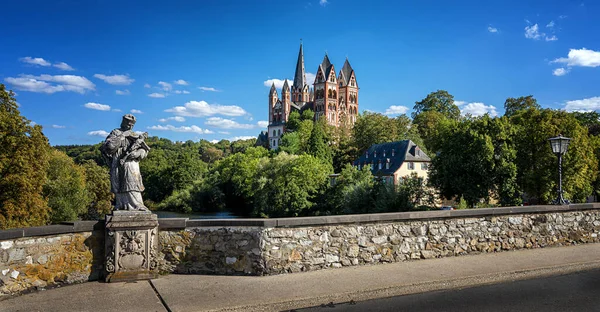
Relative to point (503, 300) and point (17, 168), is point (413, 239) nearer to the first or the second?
point (503, 300)

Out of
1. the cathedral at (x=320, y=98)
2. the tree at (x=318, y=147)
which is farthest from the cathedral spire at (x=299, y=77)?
the tree at (x=318, y=147)

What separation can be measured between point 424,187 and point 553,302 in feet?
102

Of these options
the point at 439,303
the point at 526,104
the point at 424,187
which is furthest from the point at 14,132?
the point at 526,104

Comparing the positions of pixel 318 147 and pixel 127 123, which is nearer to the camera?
pixel 127 123

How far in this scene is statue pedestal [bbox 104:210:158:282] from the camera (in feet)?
24.0

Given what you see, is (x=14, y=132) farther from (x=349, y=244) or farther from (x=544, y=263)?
(x=544, y=263)

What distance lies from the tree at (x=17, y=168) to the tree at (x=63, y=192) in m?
7.62

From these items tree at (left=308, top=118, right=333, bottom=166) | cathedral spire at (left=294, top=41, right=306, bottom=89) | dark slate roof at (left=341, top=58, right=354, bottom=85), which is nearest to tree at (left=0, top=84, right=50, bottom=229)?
tree at (left=308, top=118, right=333, bottom=166)

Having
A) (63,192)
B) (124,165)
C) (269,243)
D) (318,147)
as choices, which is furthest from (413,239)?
(318,147)

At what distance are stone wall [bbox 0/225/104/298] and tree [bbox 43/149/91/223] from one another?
26.4 meters

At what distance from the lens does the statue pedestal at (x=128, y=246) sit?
7309mm

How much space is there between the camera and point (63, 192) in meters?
32.0

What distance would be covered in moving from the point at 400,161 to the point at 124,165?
5395 cm

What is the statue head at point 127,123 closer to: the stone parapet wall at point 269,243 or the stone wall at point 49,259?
the stone parapet wall at point 269,243
